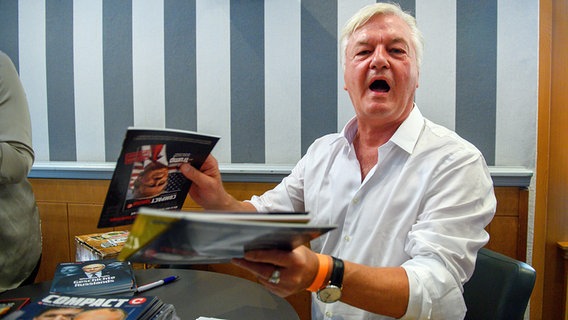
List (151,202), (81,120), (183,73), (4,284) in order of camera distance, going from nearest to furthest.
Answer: (151,202) → (4,284) → (183,73) → (81,120)

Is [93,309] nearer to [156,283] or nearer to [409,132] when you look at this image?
[156,283]

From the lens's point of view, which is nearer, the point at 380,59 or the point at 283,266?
the point at 283,266

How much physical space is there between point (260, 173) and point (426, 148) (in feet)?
3.89

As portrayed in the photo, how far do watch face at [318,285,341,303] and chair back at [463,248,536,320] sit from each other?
603 mm

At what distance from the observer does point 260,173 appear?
2217mm

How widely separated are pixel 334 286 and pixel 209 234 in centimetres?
38

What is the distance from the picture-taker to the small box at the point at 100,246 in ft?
5.92

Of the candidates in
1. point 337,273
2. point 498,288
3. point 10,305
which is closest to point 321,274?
point 337,273

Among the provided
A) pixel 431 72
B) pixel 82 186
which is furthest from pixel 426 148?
pixel 82 186

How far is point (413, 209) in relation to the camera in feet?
3.72

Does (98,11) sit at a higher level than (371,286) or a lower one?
higher

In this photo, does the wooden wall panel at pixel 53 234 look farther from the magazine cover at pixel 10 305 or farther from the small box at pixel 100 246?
the magazine cover at pixel 10 305

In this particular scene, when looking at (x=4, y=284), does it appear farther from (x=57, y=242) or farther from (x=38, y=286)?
(x=57, y=242)

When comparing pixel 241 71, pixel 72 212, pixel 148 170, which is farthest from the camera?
pixel 72 212
